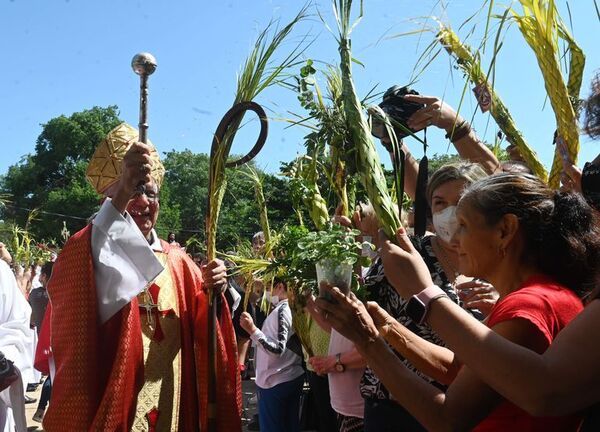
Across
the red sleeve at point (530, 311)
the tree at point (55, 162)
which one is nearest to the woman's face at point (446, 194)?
the red sleeve at point (530, 311)

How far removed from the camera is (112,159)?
13.2 ft

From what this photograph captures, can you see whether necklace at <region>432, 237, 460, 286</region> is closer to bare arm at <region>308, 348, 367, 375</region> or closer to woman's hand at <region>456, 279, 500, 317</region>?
woman's hand at <region>456, 279, 500, 317</region>

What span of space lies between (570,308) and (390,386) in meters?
0.55

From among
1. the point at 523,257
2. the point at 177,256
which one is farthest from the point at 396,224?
the point at 177,256

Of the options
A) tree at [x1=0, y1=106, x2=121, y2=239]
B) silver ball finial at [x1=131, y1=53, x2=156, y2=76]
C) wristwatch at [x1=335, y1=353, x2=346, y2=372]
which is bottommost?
wristwatch at [x1=335, y1=353, x2=346, y2=372]

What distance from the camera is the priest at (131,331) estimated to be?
3.23 m

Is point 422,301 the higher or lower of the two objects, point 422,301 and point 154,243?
the lower

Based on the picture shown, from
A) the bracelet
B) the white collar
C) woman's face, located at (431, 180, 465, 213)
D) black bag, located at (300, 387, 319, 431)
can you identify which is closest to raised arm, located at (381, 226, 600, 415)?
woman's face, located at (431, 180, 465, 213)

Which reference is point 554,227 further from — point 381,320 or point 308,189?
point 308,189

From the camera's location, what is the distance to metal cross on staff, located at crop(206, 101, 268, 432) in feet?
11.3

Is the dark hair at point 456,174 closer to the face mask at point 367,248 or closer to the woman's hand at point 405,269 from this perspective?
the face mask at point 367,248

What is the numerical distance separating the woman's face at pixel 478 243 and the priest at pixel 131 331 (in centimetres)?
181

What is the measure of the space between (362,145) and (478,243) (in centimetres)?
53

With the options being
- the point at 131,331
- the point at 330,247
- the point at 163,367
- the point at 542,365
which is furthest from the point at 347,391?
the point at 542,365
